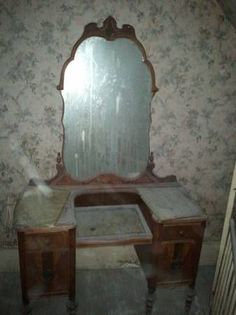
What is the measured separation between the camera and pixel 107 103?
246 cm

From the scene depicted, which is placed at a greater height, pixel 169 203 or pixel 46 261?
pixel 169 203

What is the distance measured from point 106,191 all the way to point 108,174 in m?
0.15

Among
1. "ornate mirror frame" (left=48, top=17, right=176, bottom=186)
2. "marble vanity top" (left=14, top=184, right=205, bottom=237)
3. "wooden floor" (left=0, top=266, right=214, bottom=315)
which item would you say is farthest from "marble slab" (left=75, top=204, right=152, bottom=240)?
"wooden floor" (left=0, top=266, right=214, bottom=315)

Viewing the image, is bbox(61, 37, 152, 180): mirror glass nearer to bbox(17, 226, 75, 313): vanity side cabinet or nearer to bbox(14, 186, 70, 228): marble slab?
bbox(14, 186, 70, 228): marble slab

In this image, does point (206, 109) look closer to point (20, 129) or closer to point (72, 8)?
point (72, 8)

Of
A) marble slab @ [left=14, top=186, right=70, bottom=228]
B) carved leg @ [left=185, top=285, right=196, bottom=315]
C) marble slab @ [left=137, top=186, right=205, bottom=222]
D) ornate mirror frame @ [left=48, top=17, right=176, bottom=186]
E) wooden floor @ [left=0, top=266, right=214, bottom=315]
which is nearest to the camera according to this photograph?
marble slab @ [left=14, top=186, right=70, bottom=228]

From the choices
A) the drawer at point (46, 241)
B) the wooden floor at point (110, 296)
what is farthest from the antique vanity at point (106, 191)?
the wooden floor at point (110, 296)

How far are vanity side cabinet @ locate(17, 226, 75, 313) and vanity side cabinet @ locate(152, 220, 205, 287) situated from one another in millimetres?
659

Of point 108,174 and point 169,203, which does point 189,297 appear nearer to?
point 169,203

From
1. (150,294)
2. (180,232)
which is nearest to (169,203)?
(180,232)

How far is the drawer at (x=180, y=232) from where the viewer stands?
2180 mm

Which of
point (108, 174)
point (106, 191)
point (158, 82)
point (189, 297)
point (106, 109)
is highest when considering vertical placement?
point (158, 82)

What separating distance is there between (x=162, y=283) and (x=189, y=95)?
1.62 metres

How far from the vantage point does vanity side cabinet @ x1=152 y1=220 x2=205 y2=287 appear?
2.19 meters
